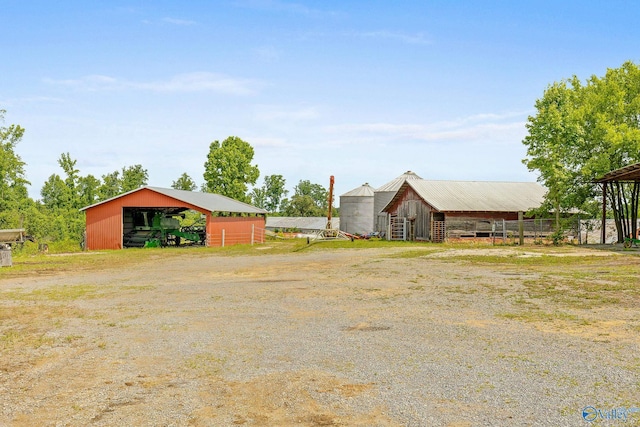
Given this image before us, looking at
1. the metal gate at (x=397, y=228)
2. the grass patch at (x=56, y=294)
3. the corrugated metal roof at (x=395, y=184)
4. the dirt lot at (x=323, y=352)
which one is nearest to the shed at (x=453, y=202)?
the metal gate at (x=397, y=228)

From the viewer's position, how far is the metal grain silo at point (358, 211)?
6456 cm

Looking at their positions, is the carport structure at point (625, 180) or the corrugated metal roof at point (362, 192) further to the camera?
the corrugated metal roof at point (362, 192)

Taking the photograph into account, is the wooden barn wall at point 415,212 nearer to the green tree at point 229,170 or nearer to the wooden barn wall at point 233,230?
the wooden barn wall at point 233,230

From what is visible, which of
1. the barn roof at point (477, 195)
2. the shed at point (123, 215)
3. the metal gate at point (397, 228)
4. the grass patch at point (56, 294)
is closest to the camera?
the grass patch at point (56, 294)

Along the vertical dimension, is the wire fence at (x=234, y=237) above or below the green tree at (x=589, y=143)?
below

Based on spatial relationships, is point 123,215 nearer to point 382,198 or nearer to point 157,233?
point 157,233

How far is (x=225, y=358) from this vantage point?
855 cm

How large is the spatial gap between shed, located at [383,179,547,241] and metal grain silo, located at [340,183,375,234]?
1280 cm

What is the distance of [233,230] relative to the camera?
45094 millimetres

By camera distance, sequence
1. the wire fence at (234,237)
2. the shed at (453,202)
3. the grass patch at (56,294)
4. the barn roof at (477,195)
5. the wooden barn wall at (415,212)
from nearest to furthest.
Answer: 1. the grass patch at (56,294)
2. the wire fence at (234,237)
3. the shed at (453,202)
4. the barn roof at (477,195)
5. the wooden barn wall at (415,212)

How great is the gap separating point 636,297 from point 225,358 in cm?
1084

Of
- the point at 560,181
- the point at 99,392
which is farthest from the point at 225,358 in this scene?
the point at 560,181

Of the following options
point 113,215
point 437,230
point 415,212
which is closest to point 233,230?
point 113,215

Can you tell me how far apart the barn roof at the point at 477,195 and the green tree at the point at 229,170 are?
24398 mm
